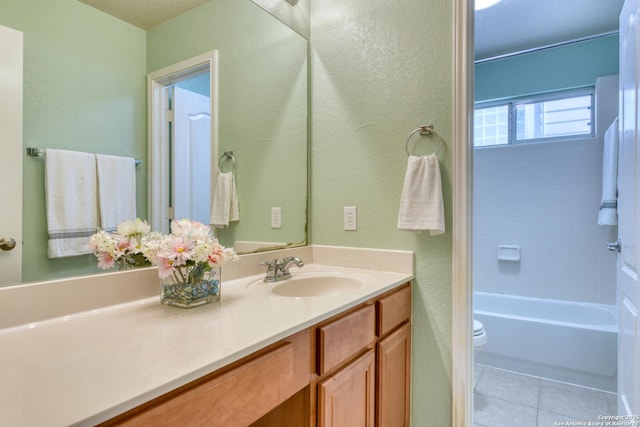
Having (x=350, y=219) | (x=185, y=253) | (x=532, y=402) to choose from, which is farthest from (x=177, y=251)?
(x=532, y=402)

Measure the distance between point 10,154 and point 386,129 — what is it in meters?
1.31

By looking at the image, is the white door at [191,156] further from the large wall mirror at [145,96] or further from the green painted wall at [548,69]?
the green painted wall at [548,69]

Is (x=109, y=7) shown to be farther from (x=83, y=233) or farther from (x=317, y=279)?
(x=317, y=279)

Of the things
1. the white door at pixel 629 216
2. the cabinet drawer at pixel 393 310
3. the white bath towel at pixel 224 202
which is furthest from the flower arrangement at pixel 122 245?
the white door at pixel 629 216

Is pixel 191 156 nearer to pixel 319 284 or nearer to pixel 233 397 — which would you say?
pixel 319 284

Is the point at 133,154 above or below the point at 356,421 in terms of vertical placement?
above

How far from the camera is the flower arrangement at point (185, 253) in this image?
91 centimetres

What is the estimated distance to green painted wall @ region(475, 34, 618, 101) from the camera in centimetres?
267

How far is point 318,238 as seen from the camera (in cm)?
179

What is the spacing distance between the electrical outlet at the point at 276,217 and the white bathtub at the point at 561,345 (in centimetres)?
165

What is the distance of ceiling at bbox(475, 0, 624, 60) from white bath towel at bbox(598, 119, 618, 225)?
78cm

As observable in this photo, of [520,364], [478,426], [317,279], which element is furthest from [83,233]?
[520,364]

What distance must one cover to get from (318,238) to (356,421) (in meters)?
0.88

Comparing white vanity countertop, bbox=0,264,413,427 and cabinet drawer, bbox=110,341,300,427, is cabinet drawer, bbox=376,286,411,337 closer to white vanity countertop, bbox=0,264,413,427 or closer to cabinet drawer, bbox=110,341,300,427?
white vanity countertop, bbox=0,264,413,427
